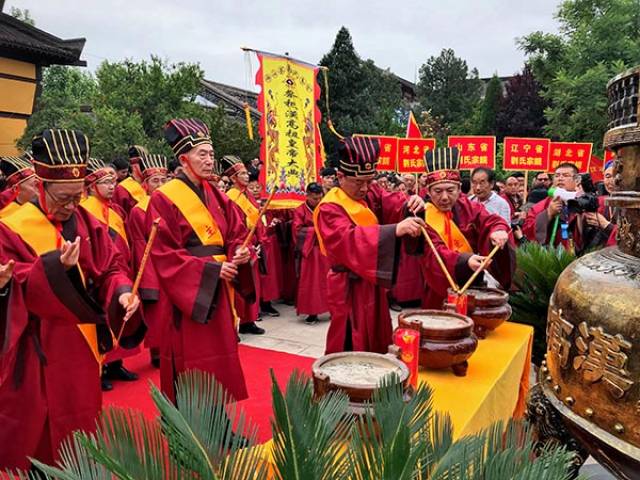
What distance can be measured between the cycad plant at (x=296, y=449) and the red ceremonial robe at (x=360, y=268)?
2.31 meters

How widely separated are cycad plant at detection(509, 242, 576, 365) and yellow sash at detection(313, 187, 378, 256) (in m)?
1.27

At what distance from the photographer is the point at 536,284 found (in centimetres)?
400

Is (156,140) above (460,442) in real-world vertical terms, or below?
above

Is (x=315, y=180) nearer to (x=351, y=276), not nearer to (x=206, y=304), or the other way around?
(x=351, y=276)

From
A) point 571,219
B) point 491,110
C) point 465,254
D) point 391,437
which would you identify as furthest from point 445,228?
point 491,110

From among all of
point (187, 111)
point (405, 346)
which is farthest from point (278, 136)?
point (187, 111)

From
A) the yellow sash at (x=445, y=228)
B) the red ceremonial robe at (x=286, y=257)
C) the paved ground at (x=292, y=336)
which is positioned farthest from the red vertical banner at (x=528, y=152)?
the yellow sash at (x=445, y=228)

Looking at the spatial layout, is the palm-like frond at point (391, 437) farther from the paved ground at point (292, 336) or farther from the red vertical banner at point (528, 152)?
the red vertical banner at point (528, 152)

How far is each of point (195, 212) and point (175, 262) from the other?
35 centimetres

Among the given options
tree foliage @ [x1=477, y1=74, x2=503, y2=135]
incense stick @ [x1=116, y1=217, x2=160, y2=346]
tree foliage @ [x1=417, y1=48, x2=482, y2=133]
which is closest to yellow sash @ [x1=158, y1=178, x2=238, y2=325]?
incense stick @ [x1=116, y1=217, x2=160, y2=346]

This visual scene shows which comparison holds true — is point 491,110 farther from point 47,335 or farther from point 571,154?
point 47,335

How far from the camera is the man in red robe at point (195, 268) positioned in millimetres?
3219

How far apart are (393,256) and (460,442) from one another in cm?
237

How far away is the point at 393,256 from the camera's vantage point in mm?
3406
